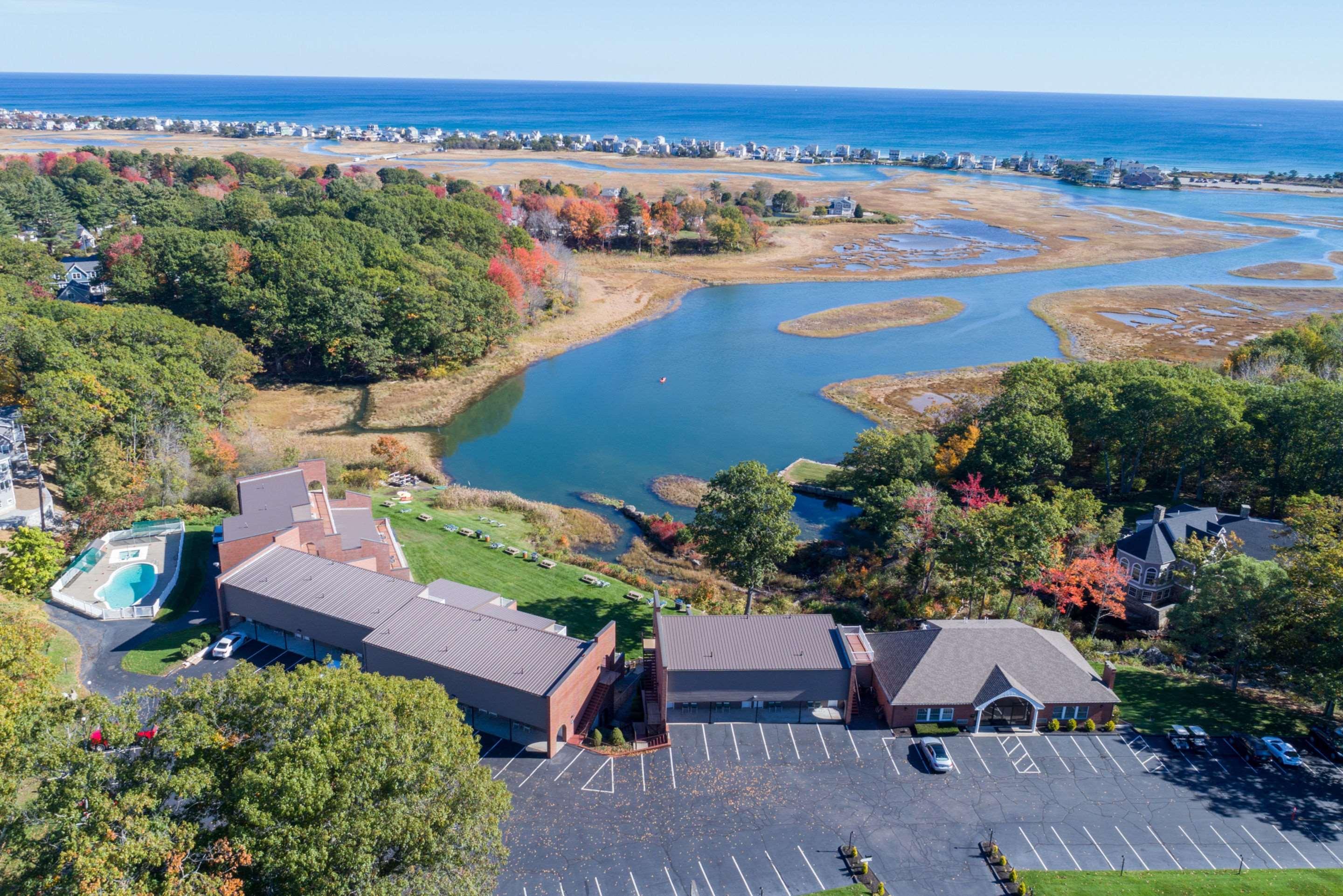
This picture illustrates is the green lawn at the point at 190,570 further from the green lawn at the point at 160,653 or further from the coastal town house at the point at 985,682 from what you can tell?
the coastal town house at the point at 985,682

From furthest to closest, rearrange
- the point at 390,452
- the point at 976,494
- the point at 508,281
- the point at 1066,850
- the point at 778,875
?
the point at 508,281 → the point at 390,452 → the point at 976,494 → the point at 1066,850 → the point at 778,875

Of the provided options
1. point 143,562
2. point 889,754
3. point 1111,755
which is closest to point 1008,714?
point 1111,755

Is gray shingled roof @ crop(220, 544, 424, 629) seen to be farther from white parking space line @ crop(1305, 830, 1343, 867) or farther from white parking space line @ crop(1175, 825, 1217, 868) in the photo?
white parking space line @ crop(1305, 830, 1343, 867)

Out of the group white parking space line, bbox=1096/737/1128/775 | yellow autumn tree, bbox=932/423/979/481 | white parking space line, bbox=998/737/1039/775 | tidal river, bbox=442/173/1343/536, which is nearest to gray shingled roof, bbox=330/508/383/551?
tidal river, bbox=442/173/1343/536

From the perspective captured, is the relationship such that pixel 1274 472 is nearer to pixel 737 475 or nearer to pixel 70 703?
pixel 737 475

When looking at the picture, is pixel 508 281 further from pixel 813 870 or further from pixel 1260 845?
pixel 1260 845

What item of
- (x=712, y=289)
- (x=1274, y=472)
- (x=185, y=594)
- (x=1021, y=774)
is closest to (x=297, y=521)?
(x=185, y=594)

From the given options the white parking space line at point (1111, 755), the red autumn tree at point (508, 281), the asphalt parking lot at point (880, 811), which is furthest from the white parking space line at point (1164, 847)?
the red autumn tree at point (508, 281)
